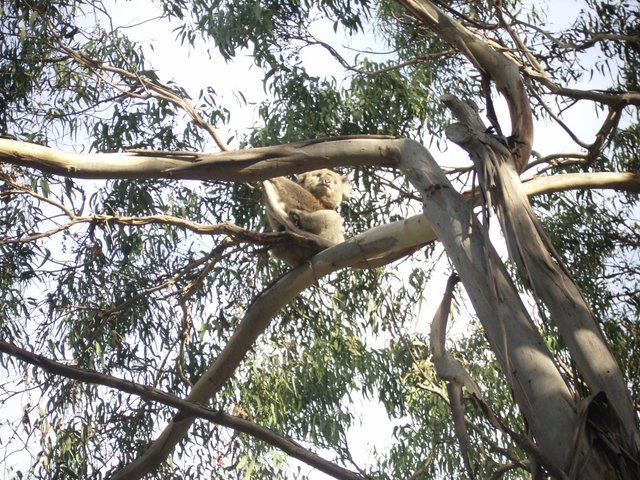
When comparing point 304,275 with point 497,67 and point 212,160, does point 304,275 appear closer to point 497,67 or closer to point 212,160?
point 212,160

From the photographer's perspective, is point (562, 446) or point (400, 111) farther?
point (400, 111)

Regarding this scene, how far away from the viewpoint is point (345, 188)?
570 cm

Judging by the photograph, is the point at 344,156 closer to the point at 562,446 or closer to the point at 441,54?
the point at 562,446

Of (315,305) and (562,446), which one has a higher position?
(315,305)

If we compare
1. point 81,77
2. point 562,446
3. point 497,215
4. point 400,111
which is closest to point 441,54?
point 400,111

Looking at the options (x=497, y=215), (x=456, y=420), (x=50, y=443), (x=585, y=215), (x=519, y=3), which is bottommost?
(x=456, y=420)

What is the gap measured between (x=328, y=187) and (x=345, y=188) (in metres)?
0.22

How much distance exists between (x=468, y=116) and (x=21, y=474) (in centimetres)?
339

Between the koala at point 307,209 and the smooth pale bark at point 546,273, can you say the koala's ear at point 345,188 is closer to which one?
the koala at point 307,209

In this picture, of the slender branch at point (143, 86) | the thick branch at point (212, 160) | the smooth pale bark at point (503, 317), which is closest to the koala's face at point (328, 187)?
the slender branch at point (143, 86)

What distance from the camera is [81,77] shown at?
5.88m

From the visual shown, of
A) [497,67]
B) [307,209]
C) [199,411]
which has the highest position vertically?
[307,209]

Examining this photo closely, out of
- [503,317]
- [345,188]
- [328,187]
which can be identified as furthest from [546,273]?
[345,188]

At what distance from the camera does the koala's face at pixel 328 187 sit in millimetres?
5477
